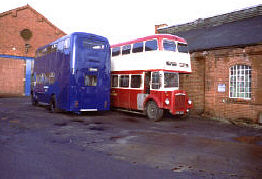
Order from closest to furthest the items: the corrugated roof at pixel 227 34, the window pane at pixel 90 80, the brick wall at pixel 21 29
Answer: the window pane at pixel 90 80, the corrugated roof at pixel 227 34, the brick wall at pixel 21 29

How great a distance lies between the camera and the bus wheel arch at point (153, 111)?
41.2 feet

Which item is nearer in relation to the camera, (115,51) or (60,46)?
(60,46)

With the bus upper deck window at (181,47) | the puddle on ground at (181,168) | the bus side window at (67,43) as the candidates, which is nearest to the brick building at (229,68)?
the bus upper deck window at (181,47)

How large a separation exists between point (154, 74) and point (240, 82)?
16.8 ft

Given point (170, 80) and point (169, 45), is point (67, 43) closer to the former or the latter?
point (169, 45)

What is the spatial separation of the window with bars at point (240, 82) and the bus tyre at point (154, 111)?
482 centimetres

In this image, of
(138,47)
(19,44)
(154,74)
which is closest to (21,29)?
(19,44)

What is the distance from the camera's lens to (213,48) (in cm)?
1471

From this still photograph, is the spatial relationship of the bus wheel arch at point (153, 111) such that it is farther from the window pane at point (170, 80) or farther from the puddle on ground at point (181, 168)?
the puddle on ground at point (181, 168)

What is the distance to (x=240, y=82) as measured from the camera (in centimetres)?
1398

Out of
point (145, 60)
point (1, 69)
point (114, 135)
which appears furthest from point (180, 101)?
point (1, 69)

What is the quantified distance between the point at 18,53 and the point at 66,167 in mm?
29468

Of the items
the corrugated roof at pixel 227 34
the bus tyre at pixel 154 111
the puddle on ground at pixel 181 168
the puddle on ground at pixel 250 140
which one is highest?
the corrugated roof at pixel 227 34

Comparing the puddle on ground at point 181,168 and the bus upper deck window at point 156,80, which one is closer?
the puddle on ground at point 181,168
